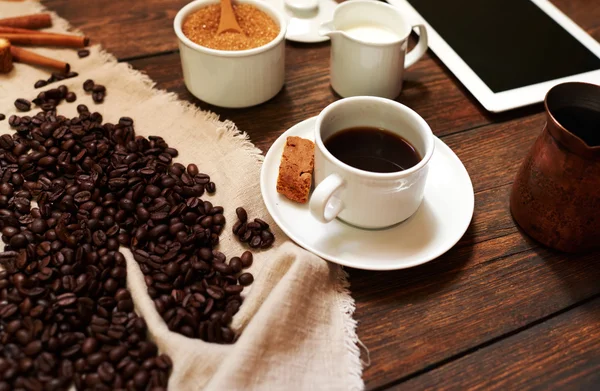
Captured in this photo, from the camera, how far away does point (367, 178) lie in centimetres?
104

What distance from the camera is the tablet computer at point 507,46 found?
1.53 metres

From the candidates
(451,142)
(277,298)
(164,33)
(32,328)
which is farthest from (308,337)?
(164,33)

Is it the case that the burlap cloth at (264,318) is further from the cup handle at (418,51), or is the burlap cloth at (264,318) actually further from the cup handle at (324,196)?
the cup handle at (418,51)

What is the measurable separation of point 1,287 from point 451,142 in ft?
3.42

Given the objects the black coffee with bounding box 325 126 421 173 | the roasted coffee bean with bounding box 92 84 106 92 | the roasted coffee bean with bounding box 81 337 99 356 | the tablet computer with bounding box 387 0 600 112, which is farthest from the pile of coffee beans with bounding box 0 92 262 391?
the tablet computer with bounding box 387 0 600 112

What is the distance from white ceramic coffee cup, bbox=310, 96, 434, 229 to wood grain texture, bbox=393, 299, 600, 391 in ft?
1.01

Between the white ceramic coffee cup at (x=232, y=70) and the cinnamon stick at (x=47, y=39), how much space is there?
38cm

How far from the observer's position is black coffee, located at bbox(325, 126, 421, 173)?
1158 mm

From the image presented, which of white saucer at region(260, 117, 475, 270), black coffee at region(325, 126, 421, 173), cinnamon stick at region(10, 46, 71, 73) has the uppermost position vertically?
black coffee at region(325, 126, 421, 173)

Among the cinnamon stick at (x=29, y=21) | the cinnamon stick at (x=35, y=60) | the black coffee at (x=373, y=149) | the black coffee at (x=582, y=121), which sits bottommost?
the cinnamon stick at (x=35, y=60)

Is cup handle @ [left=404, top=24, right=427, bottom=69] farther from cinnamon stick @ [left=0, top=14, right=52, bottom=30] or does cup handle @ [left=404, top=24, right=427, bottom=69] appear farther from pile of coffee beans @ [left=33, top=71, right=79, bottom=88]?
cinnamon stick @ [left=0, top=14, right=52, bottom=30]

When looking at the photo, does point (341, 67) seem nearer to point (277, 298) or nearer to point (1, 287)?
point (277, 298)

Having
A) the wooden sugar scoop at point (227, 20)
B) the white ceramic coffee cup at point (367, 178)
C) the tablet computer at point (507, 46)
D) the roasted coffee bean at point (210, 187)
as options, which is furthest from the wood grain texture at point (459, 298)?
the wooden sugar scoop at point (227, 20)

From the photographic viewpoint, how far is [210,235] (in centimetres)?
115
